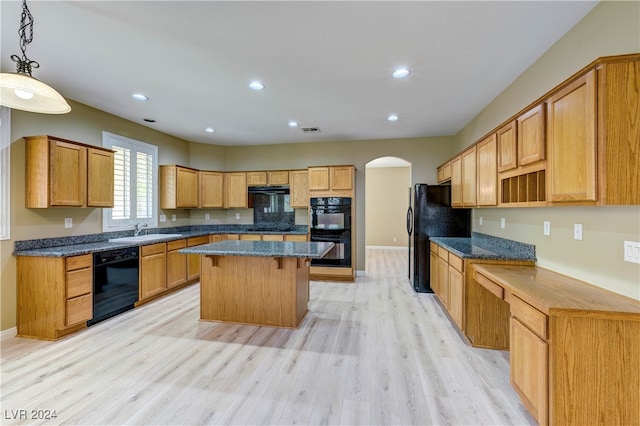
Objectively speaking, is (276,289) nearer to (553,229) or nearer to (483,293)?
(483,293)

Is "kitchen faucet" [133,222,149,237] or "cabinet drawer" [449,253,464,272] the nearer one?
"cabinet drawer" [449,253,464,272]

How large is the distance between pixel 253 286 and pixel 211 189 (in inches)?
124

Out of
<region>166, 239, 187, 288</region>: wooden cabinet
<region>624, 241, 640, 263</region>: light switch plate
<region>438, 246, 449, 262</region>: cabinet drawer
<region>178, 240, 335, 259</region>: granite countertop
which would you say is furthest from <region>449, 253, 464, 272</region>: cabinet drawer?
<region>166, 239, 187, 288</region>: wooden cabinet

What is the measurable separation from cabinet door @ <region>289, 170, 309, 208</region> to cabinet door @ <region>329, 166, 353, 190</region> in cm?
Answer: 59

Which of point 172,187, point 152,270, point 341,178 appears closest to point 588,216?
point 341,178

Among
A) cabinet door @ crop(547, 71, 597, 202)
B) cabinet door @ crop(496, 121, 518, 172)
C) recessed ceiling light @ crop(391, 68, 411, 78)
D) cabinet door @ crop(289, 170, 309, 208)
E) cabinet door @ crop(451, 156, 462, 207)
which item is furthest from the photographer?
cabinet door @ crop(289, 170, 309, 208)

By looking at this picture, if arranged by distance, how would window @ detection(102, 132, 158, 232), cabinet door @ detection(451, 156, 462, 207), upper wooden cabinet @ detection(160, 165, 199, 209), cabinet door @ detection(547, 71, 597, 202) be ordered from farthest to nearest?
upper wooden cabinet @ detection(160, 165, 199, 209), window @ detection(102, 132, 158, 232), cabinet door @ detection(451, 156, 462, 207), cabinet door @ detection(547, 71, 597, 202)

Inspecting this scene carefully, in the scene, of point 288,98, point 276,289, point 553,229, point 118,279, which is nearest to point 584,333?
point 553,229

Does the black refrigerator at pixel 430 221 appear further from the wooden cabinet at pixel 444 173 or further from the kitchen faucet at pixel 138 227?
the kitchen faucet at pixel 138 227

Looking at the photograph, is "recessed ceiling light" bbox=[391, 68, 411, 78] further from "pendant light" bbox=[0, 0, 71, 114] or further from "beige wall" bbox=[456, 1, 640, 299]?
"pendant light" bbox=[0, 0, 71, 114]

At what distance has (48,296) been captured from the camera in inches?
112

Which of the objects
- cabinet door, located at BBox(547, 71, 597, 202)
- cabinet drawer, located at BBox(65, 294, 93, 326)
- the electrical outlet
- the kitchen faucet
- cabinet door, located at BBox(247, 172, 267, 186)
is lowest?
cabinet drawer, located at BBox(65, 294, 93, 326)

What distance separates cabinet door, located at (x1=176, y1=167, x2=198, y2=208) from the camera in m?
5.02

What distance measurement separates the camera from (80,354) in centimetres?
255
